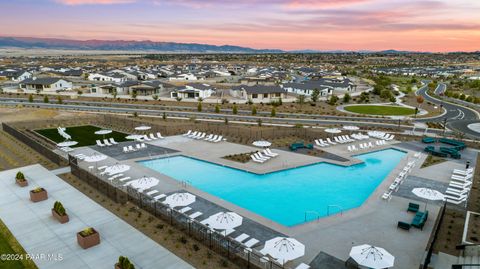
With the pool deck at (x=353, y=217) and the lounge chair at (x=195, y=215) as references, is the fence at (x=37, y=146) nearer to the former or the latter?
the pool deck at (x=353, y=217)

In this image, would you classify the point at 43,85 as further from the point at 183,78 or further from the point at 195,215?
the point at 195,215

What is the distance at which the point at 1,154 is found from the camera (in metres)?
32.6

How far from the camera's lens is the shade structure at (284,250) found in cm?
1429

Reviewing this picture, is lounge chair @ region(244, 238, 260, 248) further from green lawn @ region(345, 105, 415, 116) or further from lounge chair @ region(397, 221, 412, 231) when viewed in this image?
green lawn @ region(345, 105, 415, 116)

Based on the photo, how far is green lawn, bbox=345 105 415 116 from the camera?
202ft

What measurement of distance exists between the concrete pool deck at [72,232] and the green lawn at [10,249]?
0.86ft

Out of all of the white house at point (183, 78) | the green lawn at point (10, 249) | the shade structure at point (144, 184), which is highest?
the white house at point (183, 78)

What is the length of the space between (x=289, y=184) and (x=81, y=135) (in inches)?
1116

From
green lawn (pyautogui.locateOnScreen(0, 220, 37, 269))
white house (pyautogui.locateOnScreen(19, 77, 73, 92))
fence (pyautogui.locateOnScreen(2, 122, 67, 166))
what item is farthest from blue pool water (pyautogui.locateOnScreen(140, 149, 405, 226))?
white house (pyautogui.locateOnScreen(19, 77, 73, 92))

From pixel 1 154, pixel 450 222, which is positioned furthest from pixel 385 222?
pixel 1 154

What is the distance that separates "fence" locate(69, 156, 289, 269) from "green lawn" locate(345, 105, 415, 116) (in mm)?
50520

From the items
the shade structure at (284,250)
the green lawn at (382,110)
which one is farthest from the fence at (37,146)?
the green lawn at (382,110)

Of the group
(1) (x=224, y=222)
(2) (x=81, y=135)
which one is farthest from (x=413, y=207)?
(2) (x=81, y=135)

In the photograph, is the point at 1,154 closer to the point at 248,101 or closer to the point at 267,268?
the point at 267,268
